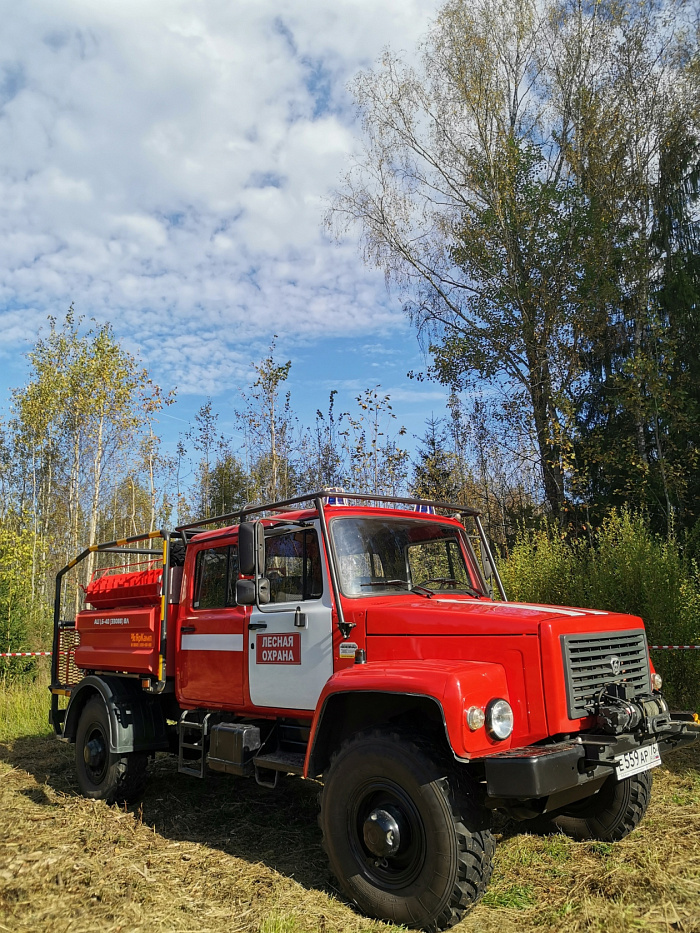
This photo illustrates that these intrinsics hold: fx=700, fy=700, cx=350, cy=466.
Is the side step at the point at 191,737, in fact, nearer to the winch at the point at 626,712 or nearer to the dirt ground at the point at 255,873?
the dirt ground at the point at 255,873

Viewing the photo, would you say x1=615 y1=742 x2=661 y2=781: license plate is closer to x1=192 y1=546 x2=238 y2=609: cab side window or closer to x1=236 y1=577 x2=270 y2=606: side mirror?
x1=236 y1=577 x2=270 y2=606: side mirror

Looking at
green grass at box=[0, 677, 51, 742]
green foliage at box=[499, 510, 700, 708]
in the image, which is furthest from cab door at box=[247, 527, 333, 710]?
green grass at box=[0, 677, 51, 742]

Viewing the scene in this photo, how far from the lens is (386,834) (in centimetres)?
349

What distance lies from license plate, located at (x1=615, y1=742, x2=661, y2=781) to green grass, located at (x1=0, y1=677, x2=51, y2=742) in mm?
7817

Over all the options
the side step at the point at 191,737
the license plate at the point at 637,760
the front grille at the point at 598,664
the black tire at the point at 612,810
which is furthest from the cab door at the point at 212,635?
the license plate at the point at 637,760

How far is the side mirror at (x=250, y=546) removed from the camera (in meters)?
4.26

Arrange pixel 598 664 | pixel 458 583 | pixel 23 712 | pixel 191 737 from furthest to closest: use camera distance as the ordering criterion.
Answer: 1. pixel 23 712
2. pixel 191 737
3. pixel 458 583
4. pixel 598 664

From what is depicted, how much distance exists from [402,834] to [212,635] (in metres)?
2.19

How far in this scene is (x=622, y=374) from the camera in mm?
14383

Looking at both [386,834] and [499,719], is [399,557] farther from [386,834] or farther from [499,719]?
[386,834]

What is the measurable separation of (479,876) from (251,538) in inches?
85.2

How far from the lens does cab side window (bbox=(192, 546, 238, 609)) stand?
526 cm

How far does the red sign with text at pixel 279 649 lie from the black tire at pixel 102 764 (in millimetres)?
1898

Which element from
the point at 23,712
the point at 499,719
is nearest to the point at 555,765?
the point at 499,719
